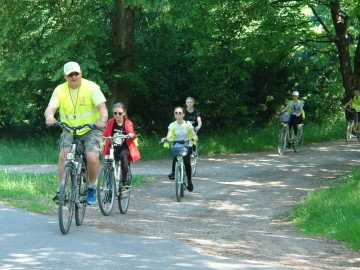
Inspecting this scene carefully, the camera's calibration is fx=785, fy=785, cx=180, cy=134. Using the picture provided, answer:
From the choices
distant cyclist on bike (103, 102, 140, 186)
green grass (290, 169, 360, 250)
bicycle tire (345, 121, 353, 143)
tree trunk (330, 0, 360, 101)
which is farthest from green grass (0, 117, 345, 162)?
distant cyclist on bike (103, 102, 140, 186)

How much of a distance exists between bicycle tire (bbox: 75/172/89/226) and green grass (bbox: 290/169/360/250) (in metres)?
3.08

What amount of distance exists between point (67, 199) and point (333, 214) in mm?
4035

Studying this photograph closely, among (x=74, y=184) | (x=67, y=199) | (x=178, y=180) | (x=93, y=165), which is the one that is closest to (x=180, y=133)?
(x=178, y=180)

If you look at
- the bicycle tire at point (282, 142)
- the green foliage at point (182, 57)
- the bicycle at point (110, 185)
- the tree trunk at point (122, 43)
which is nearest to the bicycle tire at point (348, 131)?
the green foliage at point (182, 57)

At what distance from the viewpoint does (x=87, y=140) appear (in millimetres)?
10047

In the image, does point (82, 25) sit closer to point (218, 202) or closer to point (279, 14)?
point (279, 14)

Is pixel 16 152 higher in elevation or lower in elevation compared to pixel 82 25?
lower

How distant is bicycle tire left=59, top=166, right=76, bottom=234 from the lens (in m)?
9.11

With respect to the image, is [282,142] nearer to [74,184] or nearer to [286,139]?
[286,139]

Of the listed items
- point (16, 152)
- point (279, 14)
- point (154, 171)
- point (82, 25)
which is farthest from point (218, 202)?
point (279, 14)

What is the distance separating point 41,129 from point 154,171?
12135 millimetres

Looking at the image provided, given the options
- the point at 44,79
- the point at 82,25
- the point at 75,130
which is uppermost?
the point at 82,25

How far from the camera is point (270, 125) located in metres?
30.9

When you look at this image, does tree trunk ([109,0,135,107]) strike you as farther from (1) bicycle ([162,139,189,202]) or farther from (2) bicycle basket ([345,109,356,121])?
(1) bicycle ([162,139,189,202])
